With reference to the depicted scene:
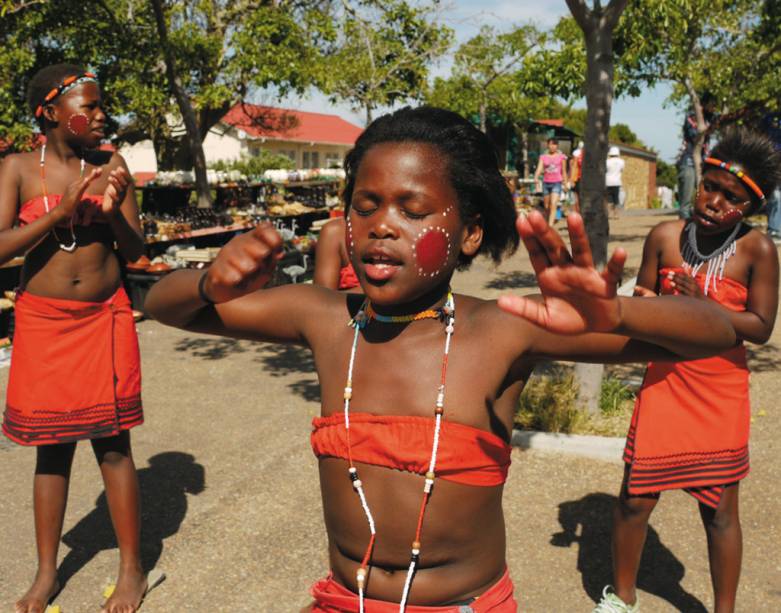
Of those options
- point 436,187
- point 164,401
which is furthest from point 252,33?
point 436,187

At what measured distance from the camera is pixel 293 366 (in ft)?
25.6

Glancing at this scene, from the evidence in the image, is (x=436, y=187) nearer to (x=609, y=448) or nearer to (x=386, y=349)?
(x=386, y=349)

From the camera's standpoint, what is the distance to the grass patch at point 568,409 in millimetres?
5438

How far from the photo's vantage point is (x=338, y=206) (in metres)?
17.1

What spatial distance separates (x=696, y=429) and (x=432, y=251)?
5.74ft

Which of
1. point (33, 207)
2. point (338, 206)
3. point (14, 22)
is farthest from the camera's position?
point (338, 206)

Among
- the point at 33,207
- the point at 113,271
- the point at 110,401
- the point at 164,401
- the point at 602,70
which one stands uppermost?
the point at 602,70

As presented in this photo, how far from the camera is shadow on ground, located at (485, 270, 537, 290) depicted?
→ 40.1 feet

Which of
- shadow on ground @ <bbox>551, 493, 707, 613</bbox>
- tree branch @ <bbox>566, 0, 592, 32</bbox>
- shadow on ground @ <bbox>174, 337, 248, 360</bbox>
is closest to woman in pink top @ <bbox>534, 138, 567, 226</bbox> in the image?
shadow on ground @ <bbox>174, 337, 248, 360</bbox>

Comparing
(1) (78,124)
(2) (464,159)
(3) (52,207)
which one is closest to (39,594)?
(3) (52,207)

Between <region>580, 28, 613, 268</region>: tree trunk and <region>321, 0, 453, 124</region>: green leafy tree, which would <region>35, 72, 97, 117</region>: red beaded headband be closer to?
<region>580, 28, 613, 268</region>: tree trunk

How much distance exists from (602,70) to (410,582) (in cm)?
443

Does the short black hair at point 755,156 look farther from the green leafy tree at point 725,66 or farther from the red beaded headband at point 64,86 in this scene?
the green leafy tree at point 725,66

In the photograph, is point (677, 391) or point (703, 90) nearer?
point (677, 391)
